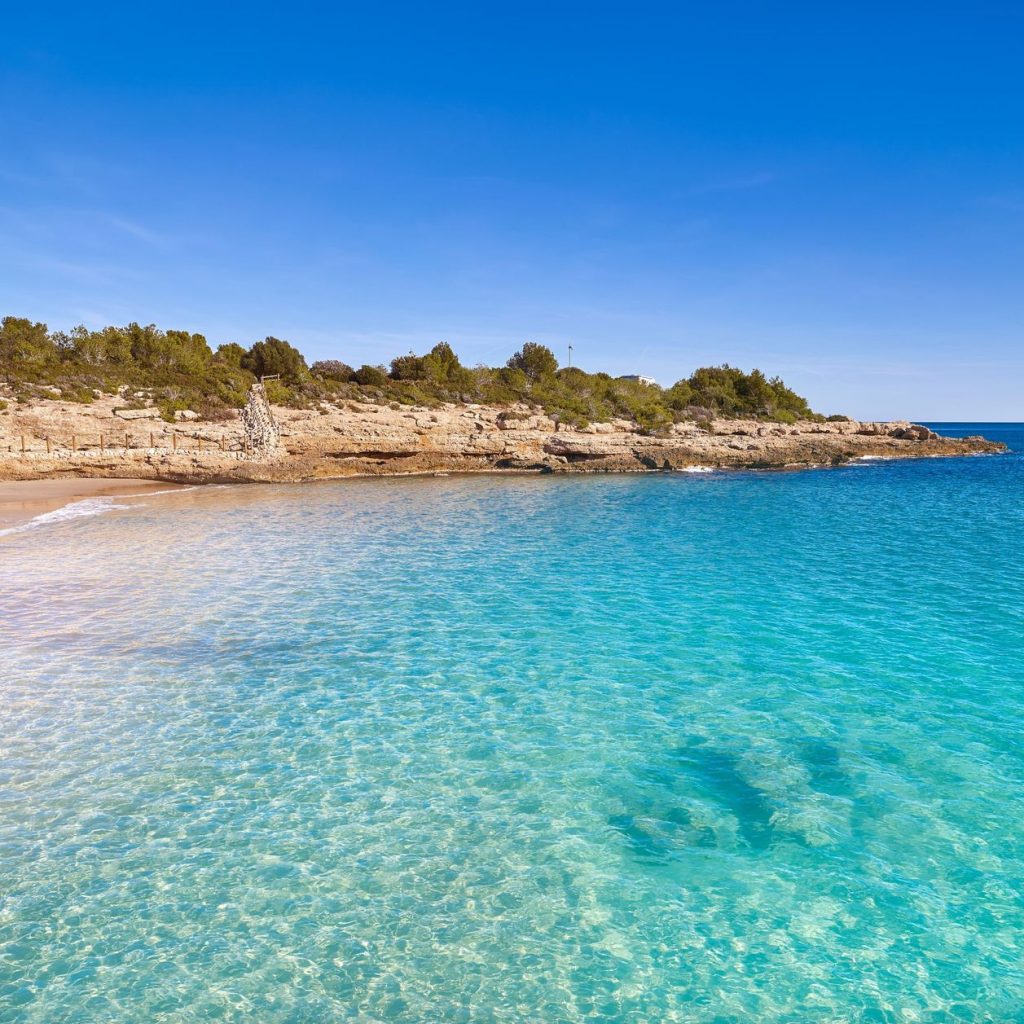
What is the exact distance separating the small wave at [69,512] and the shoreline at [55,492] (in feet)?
0.82

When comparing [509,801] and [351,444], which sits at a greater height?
[351,444]

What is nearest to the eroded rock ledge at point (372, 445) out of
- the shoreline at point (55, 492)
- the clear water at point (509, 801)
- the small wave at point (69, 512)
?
the shoreline at point (55, 492)

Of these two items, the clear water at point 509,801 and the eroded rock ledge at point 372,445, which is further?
the eroded rock ledge at point 372,445

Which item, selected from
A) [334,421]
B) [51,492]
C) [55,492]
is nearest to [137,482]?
[55,492]

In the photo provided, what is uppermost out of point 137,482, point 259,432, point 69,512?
point 259,432

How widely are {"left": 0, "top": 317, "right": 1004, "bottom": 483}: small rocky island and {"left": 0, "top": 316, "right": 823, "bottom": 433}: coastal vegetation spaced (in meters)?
0.18

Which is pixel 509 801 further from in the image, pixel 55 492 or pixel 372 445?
pixel 372 445

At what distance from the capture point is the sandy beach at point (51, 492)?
90.9 feet

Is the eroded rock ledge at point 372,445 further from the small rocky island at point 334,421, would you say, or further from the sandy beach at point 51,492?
the sandy beach at point 51,492

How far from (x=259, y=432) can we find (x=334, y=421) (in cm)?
480

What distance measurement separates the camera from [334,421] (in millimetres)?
45250

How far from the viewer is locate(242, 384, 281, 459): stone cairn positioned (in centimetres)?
4200

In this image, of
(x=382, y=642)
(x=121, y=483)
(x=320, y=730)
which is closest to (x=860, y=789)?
(x=320, y=730)

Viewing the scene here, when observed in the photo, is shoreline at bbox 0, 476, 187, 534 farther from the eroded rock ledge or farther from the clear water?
the clear water
